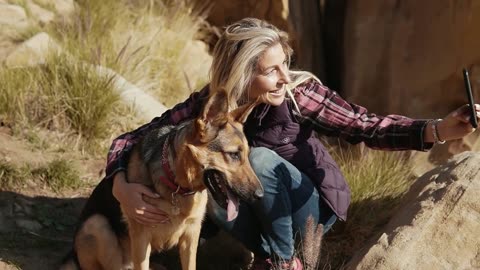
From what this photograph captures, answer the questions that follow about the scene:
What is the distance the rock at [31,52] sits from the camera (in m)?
6.89

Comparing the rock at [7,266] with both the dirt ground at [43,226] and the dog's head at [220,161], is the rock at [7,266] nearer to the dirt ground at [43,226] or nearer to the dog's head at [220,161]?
the dirt ground at [43,226]

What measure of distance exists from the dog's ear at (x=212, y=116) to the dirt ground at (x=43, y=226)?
5.37ft

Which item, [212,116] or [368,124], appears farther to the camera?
[368,124]

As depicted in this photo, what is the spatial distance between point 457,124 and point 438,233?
0.69 m


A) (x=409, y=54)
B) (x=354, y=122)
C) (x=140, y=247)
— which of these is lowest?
(x=140, y=247)

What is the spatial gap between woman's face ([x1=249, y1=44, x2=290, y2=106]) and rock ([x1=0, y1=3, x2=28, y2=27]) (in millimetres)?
4404

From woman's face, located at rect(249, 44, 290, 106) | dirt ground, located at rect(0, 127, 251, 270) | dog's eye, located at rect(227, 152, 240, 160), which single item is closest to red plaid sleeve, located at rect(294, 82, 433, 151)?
woman's face, located at rect(249, 44, 290, 106)

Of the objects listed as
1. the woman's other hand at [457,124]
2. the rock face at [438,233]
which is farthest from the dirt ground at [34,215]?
the woman's other hand at [457,124]

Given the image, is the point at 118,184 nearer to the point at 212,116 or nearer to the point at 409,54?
the point at 212,116

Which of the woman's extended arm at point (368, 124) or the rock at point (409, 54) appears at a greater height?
the woman's extended arm at point (368, 124)

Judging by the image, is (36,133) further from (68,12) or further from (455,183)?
(455,183)

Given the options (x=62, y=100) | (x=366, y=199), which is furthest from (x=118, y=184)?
(x=62, y=100)

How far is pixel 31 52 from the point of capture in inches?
277

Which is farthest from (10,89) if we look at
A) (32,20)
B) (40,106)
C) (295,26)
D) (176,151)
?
(295,26)
